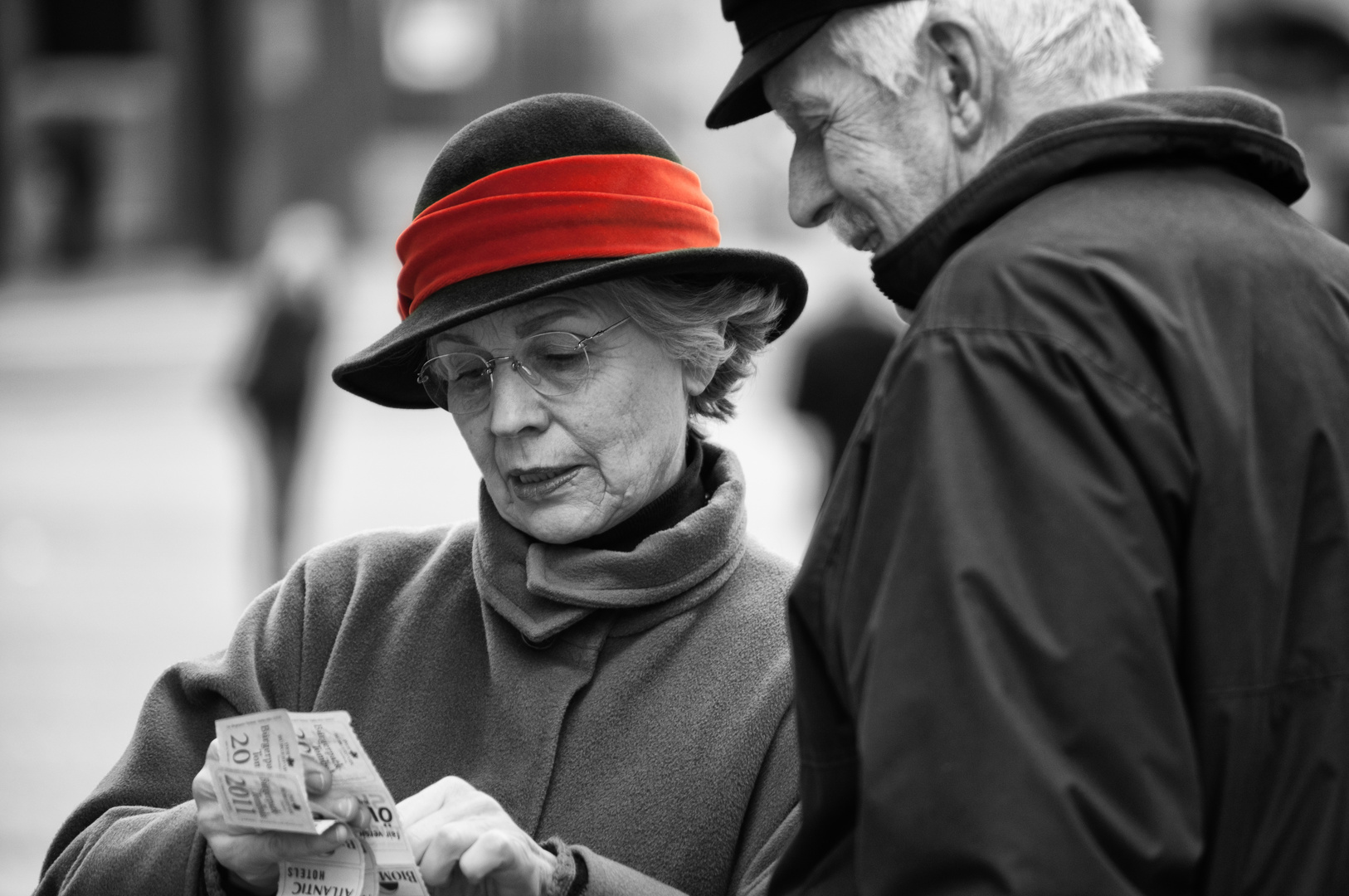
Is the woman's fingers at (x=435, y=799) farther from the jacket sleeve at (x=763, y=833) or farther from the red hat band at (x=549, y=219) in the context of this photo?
the red hat band at (x=549, y=219)

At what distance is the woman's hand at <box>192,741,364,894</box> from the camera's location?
73.5 inches

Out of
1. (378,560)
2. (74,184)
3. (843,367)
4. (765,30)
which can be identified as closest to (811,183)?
(765,30)

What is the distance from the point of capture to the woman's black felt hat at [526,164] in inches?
85.1

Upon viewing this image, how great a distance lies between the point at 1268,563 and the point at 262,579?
8.41 meters

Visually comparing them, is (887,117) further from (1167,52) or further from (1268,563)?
(1167,52)

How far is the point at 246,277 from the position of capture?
2627 cm

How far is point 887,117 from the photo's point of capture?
1.70m

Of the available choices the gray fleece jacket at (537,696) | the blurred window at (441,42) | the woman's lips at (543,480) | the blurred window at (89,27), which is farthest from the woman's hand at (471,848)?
the blurred window at (441,42)

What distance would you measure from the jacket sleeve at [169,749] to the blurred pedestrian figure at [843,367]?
21.3 feet

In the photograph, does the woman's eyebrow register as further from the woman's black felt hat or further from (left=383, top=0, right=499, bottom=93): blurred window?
(left=383, top=0, right=499, bottom=93): blurred window

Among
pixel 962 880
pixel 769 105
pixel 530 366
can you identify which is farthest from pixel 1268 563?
pixel 530 366

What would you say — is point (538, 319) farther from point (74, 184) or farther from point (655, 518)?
point (74, 184)

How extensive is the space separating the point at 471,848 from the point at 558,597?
49 cm

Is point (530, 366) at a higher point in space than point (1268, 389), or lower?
lower
